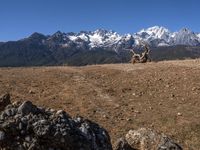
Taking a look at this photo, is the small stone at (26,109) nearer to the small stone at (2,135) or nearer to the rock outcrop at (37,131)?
the rock outcrop at (37,131)

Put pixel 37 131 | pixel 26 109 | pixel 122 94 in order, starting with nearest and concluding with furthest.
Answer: pixel 37 131 < pixel 26 109 < pixel 122 94

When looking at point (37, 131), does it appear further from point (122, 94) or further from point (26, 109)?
point (122, 94)

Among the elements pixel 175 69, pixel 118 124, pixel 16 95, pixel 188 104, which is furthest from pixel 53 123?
pixel 175 69

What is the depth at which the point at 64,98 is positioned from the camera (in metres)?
28.1

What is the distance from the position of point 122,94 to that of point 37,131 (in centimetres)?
1853

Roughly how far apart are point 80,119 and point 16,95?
1520cm

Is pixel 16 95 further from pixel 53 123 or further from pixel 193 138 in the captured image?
pixel 53 123

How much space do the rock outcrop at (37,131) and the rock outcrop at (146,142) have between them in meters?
3.50

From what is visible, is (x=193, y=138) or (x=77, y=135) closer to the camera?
(x=77, y=135)

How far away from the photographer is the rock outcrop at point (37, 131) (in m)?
11.4

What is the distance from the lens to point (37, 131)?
37.3 ft

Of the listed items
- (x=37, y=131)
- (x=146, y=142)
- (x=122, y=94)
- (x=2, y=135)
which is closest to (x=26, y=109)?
(x=37, y=131)

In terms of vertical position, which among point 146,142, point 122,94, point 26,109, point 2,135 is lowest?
point 146,142

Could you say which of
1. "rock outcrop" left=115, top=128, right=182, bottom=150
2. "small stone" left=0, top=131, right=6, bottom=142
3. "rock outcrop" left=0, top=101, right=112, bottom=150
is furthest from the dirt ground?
Result: "small stone" left=0, top=131, right=6, bottom=142
